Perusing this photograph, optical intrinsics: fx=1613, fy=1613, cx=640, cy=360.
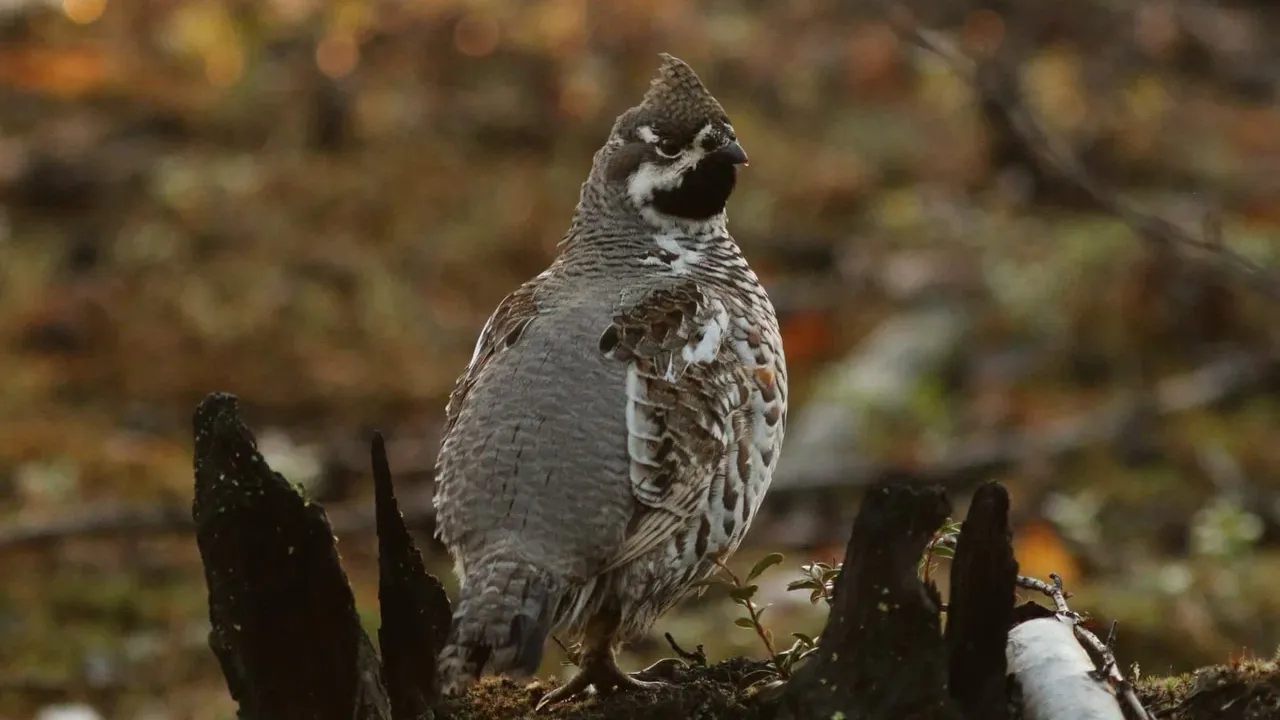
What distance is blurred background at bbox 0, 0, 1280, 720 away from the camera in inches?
341

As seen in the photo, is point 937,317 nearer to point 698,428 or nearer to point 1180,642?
point 1180,642

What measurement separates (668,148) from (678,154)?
42 millimetres

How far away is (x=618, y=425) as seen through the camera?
458 cm

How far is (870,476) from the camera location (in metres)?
9.41

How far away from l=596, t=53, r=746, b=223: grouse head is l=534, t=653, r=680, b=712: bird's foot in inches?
63.0

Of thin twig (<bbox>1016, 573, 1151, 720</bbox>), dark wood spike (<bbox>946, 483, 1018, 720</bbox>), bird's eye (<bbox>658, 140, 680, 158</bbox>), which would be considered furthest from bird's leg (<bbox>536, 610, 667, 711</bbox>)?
bird's eye (<bbox>658, 140, 680, 158</bbox>)

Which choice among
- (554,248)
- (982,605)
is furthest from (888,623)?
(554,248)

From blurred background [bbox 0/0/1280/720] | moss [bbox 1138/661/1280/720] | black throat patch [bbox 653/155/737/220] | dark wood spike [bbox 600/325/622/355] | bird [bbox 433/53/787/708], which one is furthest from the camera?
blurred background [bbox 0/0/1280/720]

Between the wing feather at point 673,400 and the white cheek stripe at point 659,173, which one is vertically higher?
the white cheek stripe at point 659,173

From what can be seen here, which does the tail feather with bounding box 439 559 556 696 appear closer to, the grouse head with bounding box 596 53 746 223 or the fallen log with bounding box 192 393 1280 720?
the fallen log with bounding box 192 393 1280 720

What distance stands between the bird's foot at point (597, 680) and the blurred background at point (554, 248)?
276cm

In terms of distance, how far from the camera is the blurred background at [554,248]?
8656 millimetres

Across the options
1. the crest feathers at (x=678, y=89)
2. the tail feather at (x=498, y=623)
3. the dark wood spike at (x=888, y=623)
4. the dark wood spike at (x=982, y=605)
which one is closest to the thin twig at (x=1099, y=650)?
the dark wood spike at (x=982, y=605)

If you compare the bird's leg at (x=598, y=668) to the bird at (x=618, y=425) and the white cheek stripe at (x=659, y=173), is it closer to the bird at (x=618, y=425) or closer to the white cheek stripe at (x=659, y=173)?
the bird at (x=618, y=425)
